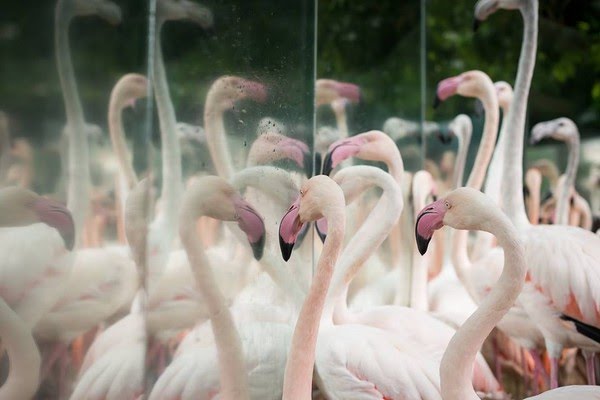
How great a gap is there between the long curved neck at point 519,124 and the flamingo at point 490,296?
70cm

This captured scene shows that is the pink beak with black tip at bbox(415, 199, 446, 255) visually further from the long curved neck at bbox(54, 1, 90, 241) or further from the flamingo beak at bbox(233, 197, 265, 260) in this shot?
the long curved neck at bbox(54, 1, 90, 241)

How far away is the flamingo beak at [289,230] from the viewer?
1.96 metres

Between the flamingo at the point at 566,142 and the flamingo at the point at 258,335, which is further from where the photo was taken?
the flamingo at the point at 566,142

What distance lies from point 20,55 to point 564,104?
2.32 meters

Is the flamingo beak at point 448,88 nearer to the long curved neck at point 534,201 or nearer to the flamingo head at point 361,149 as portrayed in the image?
the flamingo head at point 361,149

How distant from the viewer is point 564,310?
2.41m

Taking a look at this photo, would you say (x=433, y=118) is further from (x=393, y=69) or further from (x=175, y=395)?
(x=175, y=395)

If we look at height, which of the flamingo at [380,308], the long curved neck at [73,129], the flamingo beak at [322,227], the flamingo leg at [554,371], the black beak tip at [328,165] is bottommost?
the flamingo leg at [554,371]

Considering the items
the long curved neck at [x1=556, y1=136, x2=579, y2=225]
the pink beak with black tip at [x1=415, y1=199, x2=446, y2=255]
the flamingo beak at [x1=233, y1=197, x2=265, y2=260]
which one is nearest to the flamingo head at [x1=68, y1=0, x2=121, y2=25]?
the flamingo beak at [x1=233, y1=197, x2=265, y2=260]

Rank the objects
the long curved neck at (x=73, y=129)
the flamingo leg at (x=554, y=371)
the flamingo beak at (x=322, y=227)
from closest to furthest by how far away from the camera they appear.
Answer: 1. the long curved neck at (x=73, y=129)
2. the flamingo beak at (x=322, y=227)
3. the flamingo leg at (x=554, y=371)

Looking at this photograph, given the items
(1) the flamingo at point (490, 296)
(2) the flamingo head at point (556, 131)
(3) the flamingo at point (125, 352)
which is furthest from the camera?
(2) the flamingo head at point (556, 131)

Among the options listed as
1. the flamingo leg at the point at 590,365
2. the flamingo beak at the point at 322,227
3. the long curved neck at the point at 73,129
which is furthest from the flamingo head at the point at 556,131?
the long curved neck at the point at 73,129

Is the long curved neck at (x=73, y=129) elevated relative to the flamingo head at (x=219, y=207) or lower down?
elevated

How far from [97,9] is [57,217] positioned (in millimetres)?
458
